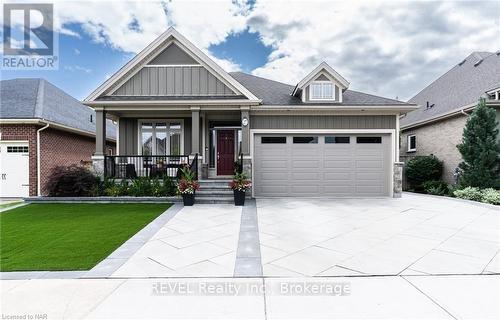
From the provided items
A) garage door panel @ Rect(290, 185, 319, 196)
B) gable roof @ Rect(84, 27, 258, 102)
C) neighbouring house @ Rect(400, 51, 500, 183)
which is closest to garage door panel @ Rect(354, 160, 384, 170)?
garage door panel @ Rect(290, 185, 319, 196)

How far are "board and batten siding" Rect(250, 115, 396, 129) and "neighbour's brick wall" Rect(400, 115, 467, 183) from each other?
14.8 ft

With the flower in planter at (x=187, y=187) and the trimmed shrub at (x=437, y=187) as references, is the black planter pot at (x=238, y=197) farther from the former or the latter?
the trimmed shrub at (x=437, y=187)

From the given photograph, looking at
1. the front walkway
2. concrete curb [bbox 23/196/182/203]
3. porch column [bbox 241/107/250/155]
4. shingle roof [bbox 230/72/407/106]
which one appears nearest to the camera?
the front walkway

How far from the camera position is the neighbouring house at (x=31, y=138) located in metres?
10.8

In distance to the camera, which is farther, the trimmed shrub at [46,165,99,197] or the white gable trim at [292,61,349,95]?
the white gable trim at [292,61,349,95]

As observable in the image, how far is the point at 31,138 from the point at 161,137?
537 centimetres

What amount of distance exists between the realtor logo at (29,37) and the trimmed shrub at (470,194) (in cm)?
1608

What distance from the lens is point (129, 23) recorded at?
11195 mm

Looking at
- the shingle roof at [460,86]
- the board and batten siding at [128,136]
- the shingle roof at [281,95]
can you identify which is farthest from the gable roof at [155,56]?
the shingle roof at [460,86]

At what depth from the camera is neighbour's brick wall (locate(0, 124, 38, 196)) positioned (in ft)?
35.4

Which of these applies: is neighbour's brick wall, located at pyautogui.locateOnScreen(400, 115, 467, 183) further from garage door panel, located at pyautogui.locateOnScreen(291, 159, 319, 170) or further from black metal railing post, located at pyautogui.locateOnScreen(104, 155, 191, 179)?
black metal railing post, located at pyautogui.locateOnScreen(104, 155, 191, 179)

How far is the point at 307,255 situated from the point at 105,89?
10183 millimetres

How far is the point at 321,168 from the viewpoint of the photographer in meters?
10.5

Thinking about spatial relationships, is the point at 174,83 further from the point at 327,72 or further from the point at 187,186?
the point at 327,72
